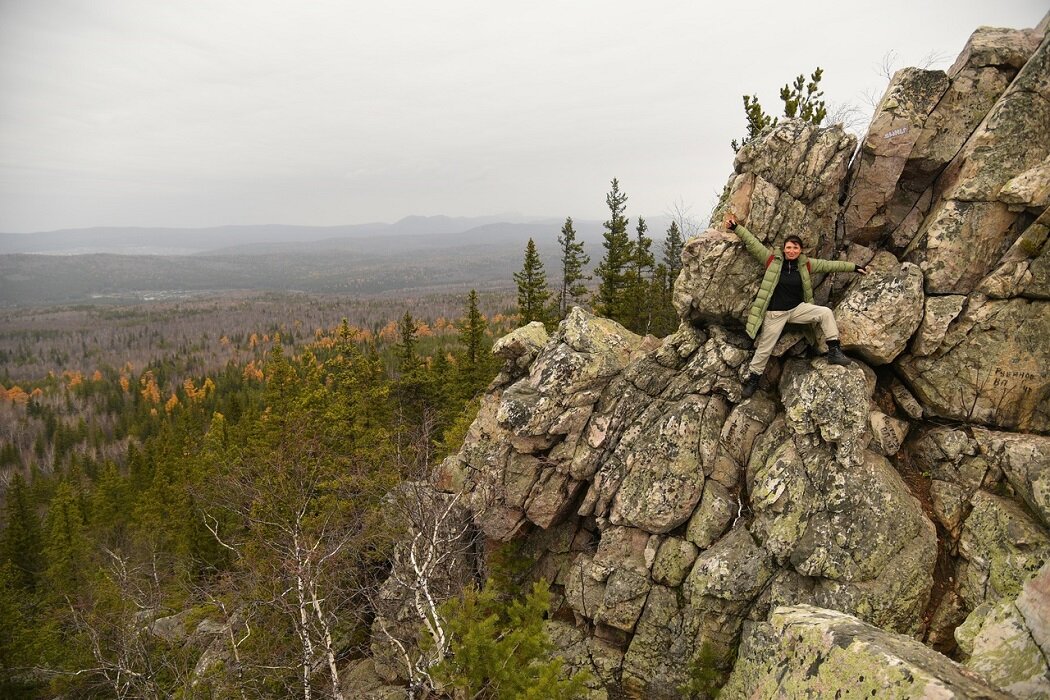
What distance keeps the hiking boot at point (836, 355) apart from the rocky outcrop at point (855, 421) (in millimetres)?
183

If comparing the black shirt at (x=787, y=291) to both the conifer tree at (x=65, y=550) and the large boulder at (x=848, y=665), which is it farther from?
the conifer tree at (x=65, y=550)

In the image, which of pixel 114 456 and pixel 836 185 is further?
pixel 114 456

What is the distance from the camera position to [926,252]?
38.1 ft

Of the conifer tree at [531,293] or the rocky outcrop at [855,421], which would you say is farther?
the conifer tree at [531,293]

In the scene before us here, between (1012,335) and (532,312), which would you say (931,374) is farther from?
(532,312)

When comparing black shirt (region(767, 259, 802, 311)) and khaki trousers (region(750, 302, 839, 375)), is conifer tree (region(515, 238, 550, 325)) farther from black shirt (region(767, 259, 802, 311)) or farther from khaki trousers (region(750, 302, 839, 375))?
black shirt (region(767, 259, 802, 311))

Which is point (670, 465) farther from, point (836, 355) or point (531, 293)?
point (531, 293)

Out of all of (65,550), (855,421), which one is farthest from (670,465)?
(65,550)

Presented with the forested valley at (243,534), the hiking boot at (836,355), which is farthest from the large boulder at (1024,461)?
the forested valley at (243,534)

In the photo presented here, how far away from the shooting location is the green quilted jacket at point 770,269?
11758 mm

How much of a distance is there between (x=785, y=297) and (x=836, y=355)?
1767 mm

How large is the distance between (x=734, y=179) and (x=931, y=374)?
675 cm

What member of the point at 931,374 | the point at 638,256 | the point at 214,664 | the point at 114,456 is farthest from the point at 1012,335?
the point at 114,456

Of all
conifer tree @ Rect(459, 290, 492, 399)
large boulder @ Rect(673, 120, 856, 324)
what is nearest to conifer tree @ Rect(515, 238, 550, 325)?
conifer tree @ Rect(459, 290, 492, 399)
